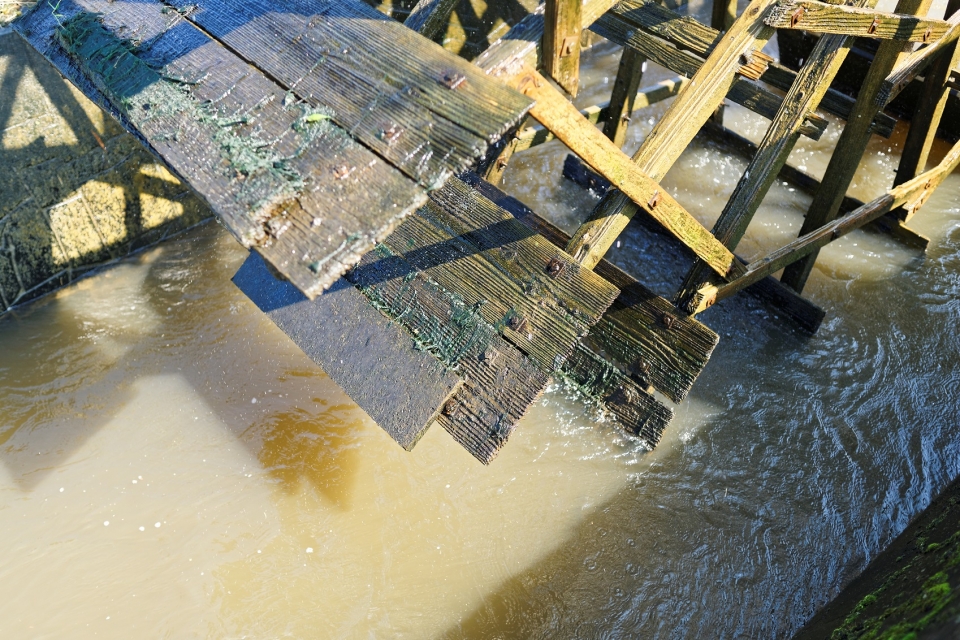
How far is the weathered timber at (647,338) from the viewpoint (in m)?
3.35

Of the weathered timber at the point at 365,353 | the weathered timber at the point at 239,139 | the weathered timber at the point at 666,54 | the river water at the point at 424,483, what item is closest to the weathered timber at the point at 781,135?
the weathered timber at the point at 666,54

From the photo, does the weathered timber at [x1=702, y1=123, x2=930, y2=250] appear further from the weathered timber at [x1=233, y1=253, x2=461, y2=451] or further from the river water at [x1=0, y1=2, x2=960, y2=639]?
the weathered timber at [x1=233, y1=253, x2=461, y2=451]

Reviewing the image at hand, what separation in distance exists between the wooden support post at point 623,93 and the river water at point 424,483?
→ 4.56 ft

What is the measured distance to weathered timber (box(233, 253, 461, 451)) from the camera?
3.15 meters

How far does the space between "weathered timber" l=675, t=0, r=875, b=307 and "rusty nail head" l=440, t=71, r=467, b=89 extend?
6.19 feet

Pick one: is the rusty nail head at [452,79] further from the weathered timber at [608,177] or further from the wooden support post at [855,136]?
the wooden support post at [855,136]

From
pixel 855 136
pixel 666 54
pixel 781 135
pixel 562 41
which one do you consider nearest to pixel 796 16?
pixel 781 135

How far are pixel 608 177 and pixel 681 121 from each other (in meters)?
0.64

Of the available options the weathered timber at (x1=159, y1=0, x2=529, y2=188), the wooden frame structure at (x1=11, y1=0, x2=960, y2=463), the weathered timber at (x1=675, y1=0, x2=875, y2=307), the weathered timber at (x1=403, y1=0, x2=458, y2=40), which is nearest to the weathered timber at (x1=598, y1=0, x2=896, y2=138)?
the wooden frame structure at (x1=11, y1=0, x2=960, y2=463)

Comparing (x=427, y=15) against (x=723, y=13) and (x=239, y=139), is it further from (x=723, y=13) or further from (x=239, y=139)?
(x=723, y=13)

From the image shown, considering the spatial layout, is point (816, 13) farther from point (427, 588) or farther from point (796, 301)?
point (427, 588)

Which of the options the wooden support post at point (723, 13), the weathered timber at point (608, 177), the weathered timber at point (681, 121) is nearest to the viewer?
the weathered timber at point (608, 177)

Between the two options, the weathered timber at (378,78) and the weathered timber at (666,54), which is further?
the weathered timber at (666,54)

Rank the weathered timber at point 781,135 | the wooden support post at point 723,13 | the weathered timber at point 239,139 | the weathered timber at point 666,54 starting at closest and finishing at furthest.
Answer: the weathered timber at point 239,139, the weathered timber at point 781,135, the weathered timber at point 666,54, the wooden support post at point 723,13
